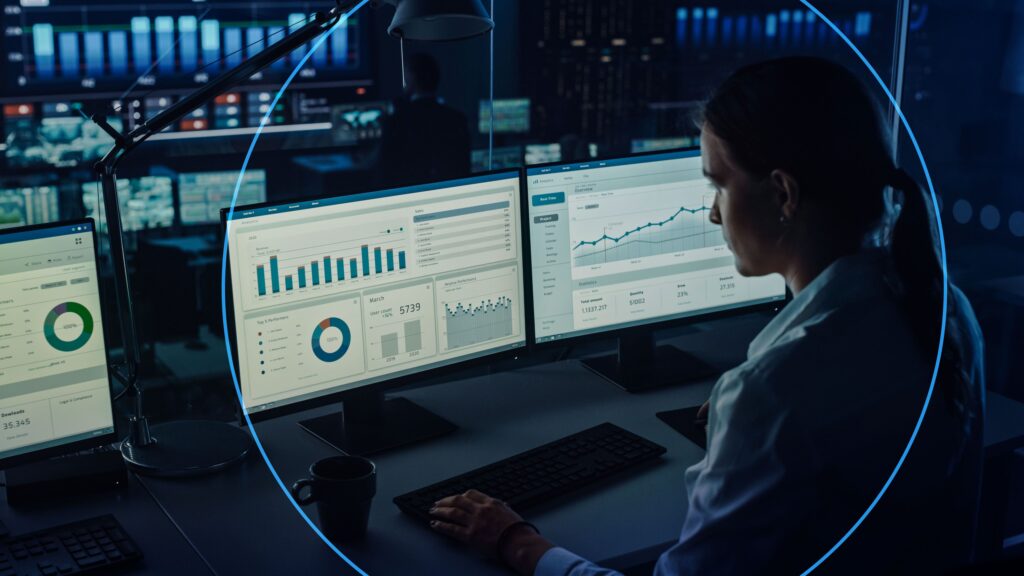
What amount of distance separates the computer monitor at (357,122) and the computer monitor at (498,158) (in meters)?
0.44

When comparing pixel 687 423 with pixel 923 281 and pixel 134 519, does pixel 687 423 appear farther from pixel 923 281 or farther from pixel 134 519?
pixel 134 519

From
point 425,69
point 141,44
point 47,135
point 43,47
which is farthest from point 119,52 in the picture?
point 425,69

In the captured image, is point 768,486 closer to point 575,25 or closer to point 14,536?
point 14,536

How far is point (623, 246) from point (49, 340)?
3.34 ft

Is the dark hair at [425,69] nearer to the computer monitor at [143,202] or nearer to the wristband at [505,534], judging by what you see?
the computer monitor at [143,202]

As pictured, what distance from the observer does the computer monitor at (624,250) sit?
1945mm

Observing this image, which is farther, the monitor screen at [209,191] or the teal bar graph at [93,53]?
the monitor screen at [209,191]

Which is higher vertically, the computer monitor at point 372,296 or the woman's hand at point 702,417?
the computer monitor at point 372,296

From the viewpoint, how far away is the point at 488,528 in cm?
144

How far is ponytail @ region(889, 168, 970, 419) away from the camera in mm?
1257

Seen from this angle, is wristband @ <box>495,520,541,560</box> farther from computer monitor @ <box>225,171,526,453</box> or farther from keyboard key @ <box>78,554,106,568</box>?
keyboard key @ <box>78,554,106,568</box>

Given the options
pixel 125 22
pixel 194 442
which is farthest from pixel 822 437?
pixel 125 22

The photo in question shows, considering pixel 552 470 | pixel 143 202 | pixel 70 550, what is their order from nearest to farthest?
pixel 70 550
pixel 552 470
pixel 143 202

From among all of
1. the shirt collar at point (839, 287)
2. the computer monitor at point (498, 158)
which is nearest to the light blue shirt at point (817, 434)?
the shirt collar at point (839, 287)
